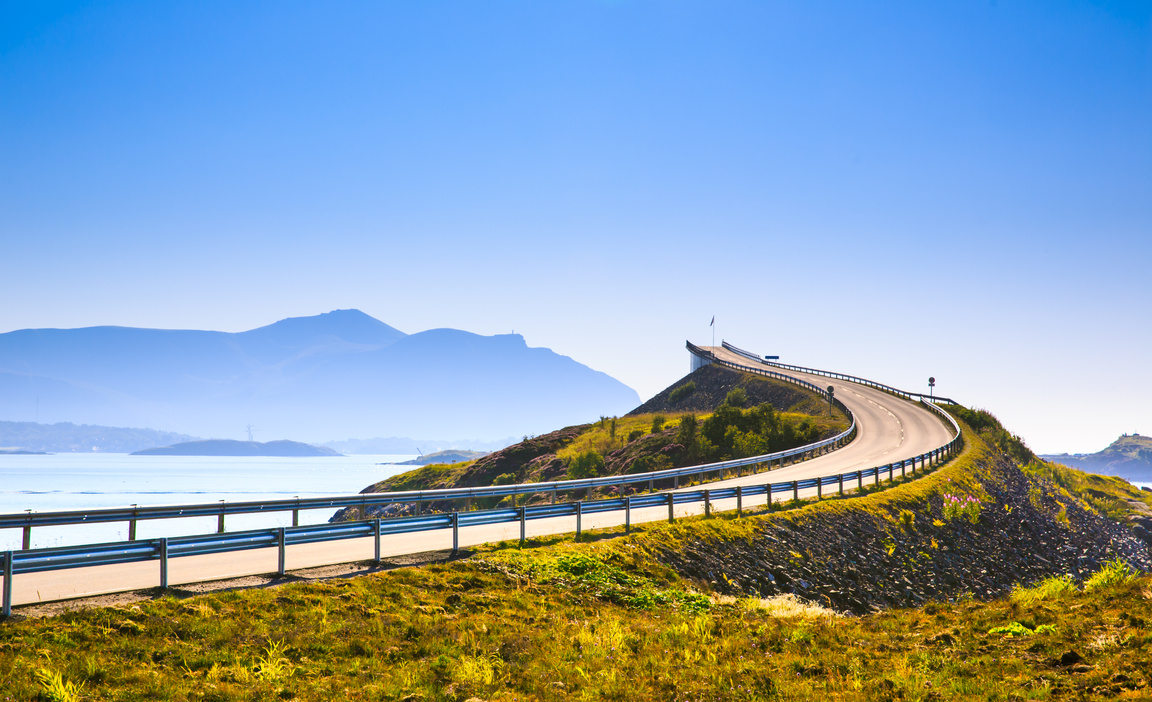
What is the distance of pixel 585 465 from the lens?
5741 centimetres

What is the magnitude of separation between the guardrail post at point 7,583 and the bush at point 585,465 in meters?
46.6

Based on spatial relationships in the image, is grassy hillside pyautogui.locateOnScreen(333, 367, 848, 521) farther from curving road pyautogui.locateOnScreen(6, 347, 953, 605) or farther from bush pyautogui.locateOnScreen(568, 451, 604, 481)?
curving road pyautogui.locateOnScreen(6, 347, 953, 605)

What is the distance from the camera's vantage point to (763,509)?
2486 cm

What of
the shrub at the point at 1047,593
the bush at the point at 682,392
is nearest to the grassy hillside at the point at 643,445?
the bush at the point at 682,392

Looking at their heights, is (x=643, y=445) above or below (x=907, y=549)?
above

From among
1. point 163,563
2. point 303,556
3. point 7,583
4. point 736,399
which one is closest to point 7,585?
point 7,583

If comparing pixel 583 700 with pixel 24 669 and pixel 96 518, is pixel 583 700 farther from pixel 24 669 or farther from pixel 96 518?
pixel 96 518

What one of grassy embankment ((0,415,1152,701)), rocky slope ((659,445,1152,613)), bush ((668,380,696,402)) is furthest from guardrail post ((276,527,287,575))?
bush ((668,380,696,402))

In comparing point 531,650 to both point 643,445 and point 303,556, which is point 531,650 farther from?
point 643,445

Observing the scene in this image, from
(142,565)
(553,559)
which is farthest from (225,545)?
(553,559)

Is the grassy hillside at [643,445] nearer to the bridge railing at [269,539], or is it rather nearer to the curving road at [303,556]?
the curving road at [303,556]

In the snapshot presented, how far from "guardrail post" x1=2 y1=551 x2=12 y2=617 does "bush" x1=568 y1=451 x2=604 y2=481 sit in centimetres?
4658

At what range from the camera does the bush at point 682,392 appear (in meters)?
101

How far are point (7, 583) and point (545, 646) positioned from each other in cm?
734
